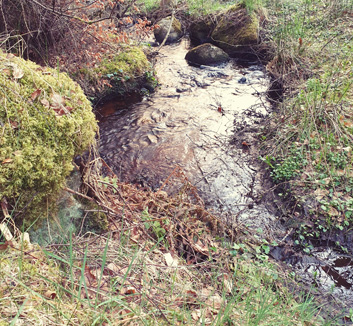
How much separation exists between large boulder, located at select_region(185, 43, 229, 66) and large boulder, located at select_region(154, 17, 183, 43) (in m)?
1.74

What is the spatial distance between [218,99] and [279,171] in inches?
104

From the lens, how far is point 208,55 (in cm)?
767

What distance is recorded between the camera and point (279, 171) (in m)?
4.05

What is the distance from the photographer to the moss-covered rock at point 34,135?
190 centimetres

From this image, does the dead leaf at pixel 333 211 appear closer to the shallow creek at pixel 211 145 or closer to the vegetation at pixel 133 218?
the vegetation at pixel 133 218

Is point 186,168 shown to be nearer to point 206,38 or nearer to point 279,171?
point 279,171

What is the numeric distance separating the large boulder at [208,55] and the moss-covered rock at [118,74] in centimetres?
164

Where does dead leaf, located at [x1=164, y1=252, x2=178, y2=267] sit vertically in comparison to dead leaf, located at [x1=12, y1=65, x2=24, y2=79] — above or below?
below

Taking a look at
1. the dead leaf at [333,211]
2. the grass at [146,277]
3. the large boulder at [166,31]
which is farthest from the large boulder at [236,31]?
the grass at [146,277]

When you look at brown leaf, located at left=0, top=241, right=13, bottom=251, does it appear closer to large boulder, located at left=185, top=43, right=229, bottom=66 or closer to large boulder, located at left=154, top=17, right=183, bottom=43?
large boulder, located at left=185, top=43, right=229, bottom=66

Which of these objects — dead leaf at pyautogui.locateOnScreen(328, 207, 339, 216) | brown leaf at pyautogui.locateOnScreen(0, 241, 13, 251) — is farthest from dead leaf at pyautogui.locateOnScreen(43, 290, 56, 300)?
dead leaf at pyautogui.locateOnScreen(328, 207, 339, 216)

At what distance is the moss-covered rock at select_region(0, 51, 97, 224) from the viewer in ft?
6.22

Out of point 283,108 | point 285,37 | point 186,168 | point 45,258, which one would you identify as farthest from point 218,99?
point 45,258

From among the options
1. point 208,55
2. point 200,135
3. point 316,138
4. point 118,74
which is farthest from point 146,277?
point 208,55
